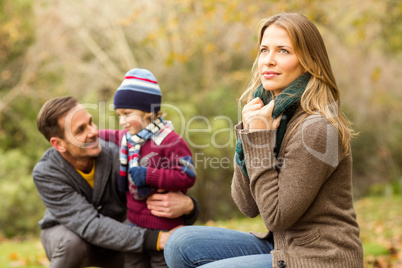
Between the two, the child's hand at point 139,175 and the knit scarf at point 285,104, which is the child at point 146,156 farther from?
the knit scarf at point 285,104

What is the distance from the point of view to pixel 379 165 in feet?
40.0

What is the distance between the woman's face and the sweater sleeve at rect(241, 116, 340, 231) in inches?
10.9

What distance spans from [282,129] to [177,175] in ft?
3.16

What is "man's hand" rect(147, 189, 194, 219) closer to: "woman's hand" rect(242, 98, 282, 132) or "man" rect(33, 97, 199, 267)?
"man" rect(33, 97, 199, 267)

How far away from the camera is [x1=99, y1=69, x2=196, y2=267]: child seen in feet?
9.00

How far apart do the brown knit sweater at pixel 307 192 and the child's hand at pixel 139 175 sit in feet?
3.08

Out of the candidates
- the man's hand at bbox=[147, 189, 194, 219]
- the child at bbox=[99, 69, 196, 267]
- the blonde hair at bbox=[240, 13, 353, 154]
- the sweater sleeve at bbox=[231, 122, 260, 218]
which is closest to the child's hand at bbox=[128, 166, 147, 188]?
the child at bbox=[99, 69, 196, 267]

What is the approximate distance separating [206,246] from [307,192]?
689mm

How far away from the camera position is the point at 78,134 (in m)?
2.99

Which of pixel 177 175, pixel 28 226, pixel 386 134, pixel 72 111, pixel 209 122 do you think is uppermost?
pixel 72 111

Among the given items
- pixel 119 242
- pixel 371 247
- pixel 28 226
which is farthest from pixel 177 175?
pixel 28 226

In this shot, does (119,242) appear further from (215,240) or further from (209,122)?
(209,122)

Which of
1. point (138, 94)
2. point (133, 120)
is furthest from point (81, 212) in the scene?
point (138, 94)

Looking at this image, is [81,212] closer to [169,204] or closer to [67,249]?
[67,249]
